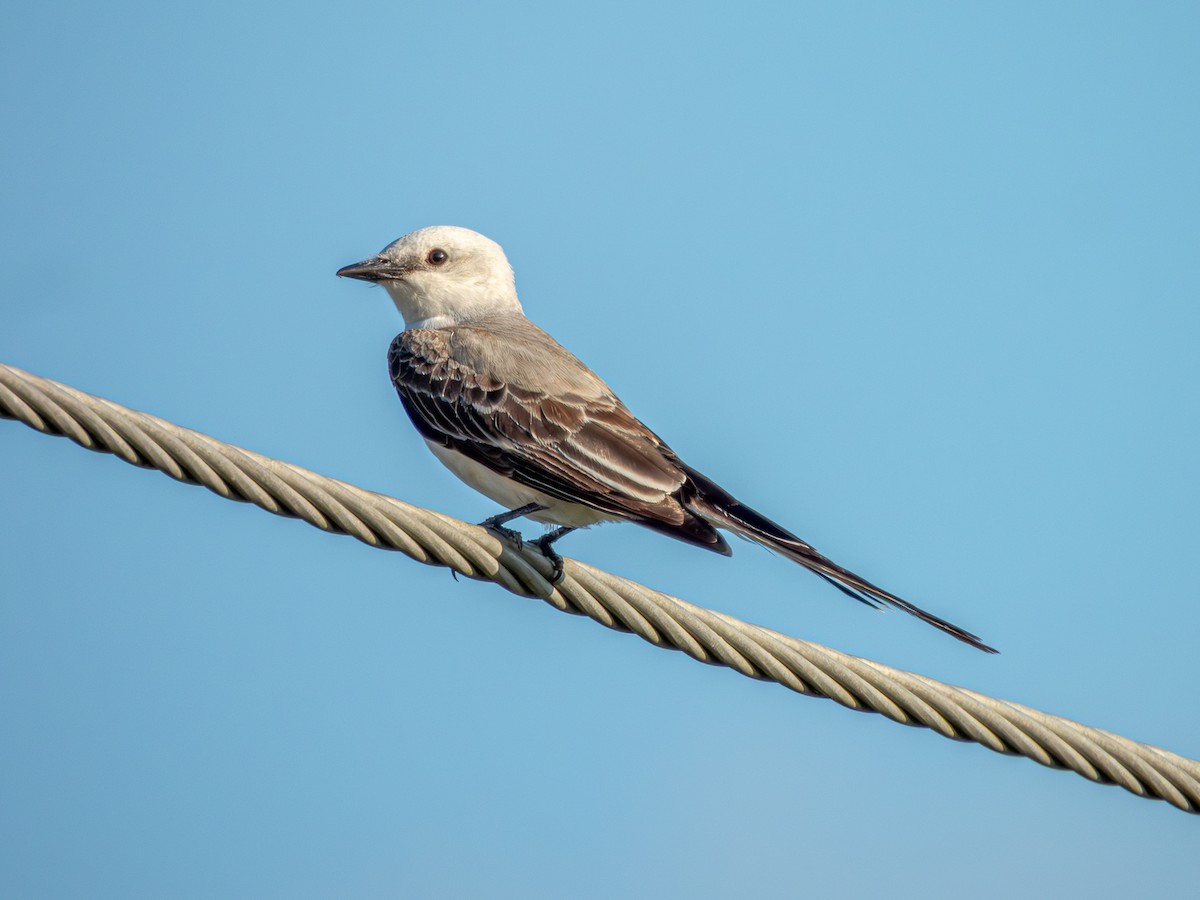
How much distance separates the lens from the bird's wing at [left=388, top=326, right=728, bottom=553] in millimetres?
6840

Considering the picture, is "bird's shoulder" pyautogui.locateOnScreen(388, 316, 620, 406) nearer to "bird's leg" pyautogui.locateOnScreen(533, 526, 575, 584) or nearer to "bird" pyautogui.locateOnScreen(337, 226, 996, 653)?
"bird" pyautogui.locateOnScreen(337, 226, 996, 653)

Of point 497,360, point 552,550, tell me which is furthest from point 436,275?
point 552,550

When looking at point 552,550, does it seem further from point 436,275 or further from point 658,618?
point 436,275

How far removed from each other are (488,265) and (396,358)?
1.18 m

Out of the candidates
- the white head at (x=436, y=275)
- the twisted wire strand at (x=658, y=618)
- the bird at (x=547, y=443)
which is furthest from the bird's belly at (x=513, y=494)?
the twisted wire strand at (x=658, y=618)

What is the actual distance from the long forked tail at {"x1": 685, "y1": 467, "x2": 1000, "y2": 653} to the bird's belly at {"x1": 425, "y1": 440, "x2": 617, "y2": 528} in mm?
478

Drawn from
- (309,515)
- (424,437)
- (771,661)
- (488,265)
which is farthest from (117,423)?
(488,265)

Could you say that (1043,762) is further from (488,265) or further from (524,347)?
(488,265)

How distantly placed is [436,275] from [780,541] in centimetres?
354

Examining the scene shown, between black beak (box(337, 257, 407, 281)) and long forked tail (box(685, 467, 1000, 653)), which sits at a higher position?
black beak (box(337, 257, 407, 281))

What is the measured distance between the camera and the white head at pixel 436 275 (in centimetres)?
888

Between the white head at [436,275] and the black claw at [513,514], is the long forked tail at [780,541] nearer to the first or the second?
the black claw at [513,514]

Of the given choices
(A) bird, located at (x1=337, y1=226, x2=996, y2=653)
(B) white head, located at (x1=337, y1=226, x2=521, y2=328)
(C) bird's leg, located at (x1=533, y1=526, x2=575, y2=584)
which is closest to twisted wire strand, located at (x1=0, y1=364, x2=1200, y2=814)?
(C) bird's leg, located at (x1=533, y1=526, x2=575, y2=584)

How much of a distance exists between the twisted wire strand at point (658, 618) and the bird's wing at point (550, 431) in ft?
6.03
